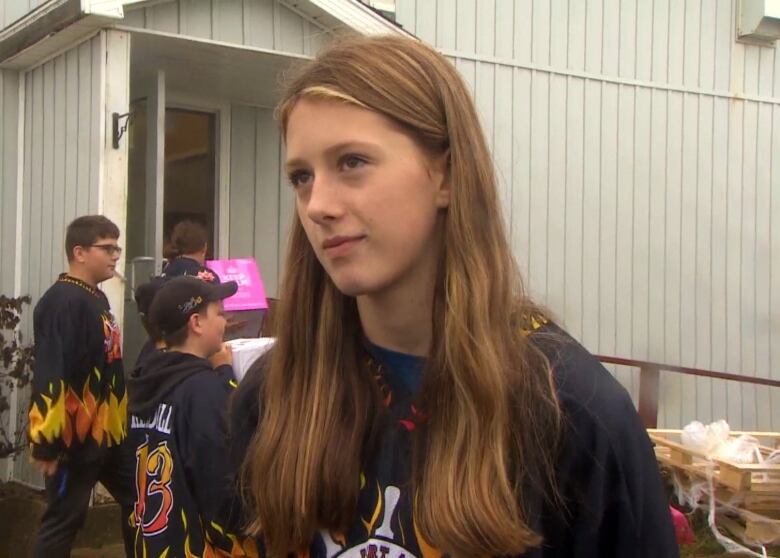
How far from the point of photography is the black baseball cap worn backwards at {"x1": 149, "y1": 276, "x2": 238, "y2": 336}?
13.0 ft

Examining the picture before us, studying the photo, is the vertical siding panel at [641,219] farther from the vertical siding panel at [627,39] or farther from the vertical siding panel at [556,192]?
the vertical siding panel at [556,192]

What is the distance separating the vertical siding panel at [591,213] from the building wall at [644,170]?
0.04 feet

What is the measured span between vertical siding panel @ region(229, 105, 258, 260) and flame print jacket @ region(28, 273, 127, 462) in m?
2.46

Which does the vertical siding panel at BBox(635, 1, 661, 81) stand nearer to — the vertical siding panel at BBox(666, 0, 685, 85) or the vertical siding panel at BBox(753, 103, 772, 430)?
the vertical siding panel at BBox(666, 0, 685, 85)

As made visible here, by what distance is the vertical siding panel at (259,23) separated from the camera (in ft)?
20.4

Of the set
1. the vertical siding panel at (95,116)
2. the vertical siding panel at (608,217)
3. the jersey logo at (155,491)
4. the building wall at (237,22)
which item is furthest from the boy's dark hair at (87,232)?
the vertical siding panel at (608,217)

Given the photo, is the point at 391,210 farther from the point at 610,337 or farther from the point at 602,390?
the point at 610,337

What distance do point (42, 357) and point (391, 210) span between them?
3839 millimetres

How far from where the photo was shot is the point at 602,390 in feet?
5.04

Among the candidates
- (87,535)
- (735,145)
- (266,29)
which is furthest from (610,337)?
(87,535)

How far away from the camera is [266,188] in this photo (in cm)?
777


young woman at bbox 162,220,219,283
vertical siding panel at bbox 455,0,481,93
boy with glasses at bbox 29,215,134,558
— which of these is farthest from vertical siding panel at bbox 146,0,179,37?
vertical siding panel at bbox 455,0,481,93

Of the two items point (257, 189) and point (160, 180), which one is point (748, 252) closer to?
point (257, 189)

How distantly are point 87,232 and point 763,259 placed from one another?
699 cm
